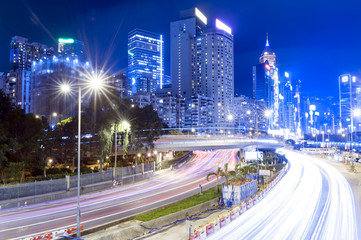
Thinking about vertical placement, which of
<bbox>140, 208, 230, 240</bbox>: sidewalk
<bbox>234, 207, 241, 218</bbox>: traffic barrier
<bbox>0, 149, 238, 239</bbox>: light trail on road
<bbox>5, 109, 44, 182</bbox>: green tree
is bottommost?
<bbox>0, 149, 238, 239</bbox>: light trail on road

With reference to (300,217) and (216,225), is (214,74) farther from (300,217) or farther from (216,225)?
(216,225)

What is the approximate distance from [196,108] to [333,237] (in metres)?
167

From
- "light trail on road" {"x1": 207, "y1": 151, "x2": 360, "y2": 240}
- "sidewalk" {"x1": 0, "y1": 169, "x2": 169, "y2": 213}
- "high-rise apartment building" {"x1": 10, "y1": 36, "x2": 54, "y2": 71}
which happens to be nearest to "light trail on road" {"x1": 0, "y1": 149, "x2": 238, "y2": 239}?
"sidewalk" {"x1": 0, "y1": 169, "x2": 169, "y2": 213}

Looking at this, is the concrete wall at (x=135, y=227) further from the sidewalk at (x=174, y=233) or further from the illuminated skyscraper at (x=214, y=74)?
the illuminated skyscraper at (x=214, y=74)

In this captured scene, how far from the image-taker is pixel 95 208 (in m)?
25.9

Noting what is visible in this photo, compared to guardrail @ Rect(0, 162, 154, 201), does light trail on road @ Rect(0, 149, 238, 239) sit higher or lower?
lower

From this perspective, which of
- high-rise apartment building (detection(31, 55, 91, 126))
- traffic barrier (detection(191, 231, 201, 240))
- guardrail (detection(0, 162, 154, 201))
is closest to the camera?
traffic barrier (detection(191, 231, 201, 240))

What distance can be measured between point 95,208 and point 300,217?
18.2 m

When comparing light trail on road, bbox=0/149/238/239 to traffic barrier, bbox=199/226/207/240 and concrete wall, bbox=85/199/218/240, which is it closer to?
concrete wall, bbox=85/199/218/240

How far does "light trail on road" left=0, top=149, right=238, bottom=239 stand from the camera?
2069 cm

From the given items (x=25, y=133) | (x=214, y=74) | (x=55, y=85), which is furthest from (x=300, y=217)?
(x=214, y=74)

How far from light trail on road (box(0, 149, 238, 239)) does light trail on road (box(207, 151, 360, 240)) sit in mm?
10192

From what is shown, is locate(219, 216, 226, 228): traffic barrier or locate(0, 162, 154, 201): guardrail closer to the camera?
locate(219, 216, 226, 228): traffic barrier

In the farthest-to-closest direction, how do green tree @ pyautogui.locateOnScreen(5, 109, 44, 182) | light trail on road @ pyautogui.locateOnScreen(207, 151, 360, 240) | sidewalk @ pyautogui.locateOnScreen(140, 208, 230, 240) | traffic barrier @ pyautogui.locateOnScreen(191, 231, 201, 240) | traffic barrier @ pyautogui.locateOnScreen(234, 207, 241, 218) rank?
green tree @ pyautogui.locateOnScreen(5, 109, 44, 182), traffic barrier @ pyautogui.locateOnScreen(234, 207, 241, 218), sidewalk @ pyautogui.locateOnScreen(140, 208, 230, 240), light trail on road @ pyautogui.locateOnScreen(207, 151, 360, 240), traffic barrier @ pyautogui.locateOnScreen(191, 231, 201, 240)
